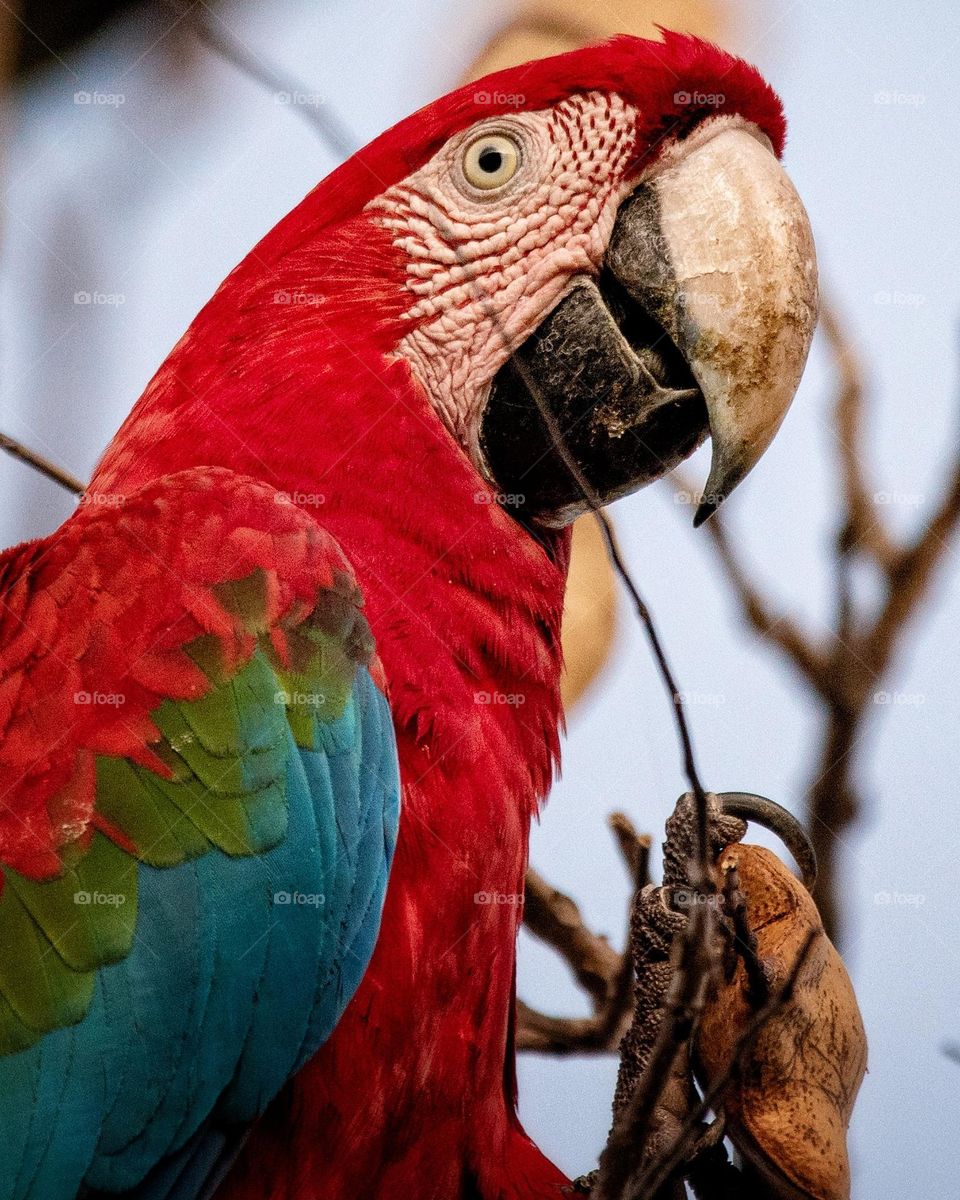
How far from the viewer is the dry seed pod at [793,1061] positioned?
129 cm

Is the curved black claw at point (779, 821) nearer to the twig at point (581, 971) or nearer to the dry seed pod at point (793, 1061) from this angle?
the dry seed pod at point (793, 1061)

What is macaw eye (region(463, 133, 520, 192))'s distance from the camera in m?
1.60

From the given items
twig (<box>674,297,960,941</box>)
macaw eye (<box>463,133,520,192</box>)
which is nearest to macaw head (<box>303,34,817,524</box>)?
macaw eye (<box>463,133,520,192</box>)

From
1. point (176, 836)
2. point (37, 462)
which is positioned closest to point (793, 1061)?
point (176, 836)

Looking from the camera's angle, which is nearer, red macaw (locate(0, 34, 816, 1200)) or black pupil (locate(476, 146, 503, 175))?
red macaw (locate(0, 34, 816, 1200))

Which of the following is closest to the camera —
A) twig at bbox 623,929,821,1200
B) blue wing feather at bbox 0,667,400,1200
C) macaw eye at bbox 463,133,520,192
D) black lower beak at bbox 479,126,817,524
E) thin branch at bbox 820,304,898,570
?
twig at bbox 623,929,821,1200

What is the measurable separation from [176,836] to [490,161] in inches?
35.4

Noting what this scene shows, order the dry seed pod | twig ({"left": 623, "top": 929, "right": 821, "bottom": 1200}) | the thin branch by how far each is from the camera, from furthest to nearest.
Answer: the thin branch < the dry seed pod < twig ({"left": 623, "top": 929, "right": 821, "bottom": 1200})

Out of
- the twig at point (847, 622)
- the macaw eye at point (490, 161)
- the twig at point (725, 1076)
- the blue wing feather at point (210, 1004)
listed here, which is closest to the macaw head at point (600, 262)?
the macaw eye at point (490, 161)

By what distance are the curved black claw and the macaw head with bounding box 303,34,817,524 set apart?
1.10 ft

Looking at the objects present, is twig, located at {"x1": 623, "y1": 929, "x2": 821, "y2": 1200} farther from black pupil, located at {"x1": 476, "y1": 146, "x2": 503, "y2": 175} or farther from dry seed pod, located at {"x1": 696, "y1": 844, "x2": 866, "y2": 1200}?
black pupil, located at {"x1": 476, "y1": 146, "x2": 503, "y2": 175}

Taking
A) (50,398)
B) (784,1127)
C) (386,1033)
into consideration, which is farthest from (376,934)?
(50,398)

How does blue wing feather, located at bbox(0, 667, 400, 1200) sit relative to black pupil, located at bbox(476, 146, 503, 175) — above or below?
below

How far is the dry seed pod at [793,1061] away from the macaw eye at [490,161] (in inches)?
33.9
